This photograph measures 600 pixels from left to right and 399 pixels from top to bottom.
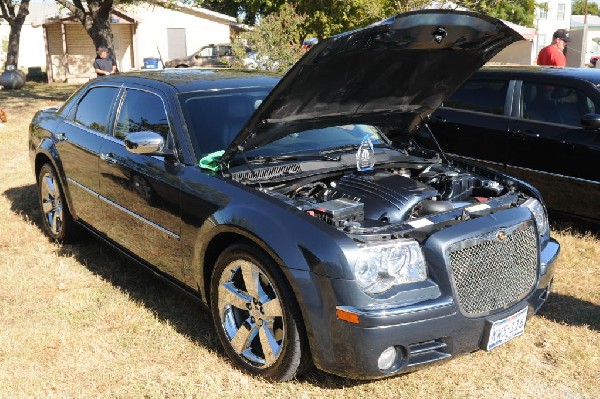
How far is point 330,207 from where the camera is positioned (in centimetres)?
349

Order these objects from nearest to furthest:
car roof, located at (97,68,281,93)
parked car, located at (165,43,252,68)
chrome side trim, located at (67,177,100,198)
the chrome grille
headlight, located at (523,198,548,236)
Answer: the chrome grille < headlight, located at (523,198,548,236) < car roof, located at (97,68,281,93) < chrome side trim, located at (67,177,100,198) < parked car, located at (165,43,252,68)

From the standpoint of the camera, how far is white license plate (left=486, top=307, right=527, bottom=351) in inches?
129

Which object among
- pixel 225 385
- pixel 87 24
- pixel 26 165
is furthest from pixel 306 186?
pixel 87 24

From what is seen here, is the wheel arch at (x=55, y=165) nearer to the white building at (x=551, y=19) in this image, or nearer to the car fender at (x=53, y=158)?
the car fender at (x=53, y=158)

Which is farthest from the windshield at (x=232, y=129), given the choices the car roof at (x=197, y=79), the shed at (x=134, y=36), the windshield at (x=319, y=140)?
the shed at (x=134, y=36)

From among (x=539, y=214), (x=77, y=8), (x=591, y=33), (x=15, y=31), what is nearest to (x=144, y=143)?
(x=539, y=214)

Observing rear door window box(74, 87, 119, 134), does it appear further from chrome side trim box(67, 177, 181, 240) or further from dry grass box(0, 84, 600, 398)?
dry grass box(0, 84, 600, 398)

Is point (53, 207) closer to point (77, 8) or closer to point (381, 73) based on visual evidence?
point (381, 73)

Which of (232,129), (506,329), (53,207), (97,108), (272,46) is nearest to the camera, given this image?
(506,329)

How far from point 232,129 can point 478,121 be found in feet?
11.8

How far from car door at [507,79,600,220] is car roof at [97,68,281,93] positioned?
289 centimetres

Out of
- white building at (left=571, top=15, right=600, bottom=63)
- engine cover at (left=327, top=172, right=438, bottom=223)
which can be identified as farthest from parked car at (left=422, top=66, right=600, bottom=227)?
white building at (left=571, top=15, right=600, bottom=63)

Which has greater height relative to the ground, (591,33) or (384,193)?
(591,33)

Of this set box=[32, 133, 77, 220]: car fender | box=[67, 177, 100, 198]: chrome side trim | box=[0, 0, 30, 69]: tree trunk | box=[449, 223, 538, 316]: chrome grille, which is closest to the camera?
box=[449, 223, 538, 316]: chrome grille
